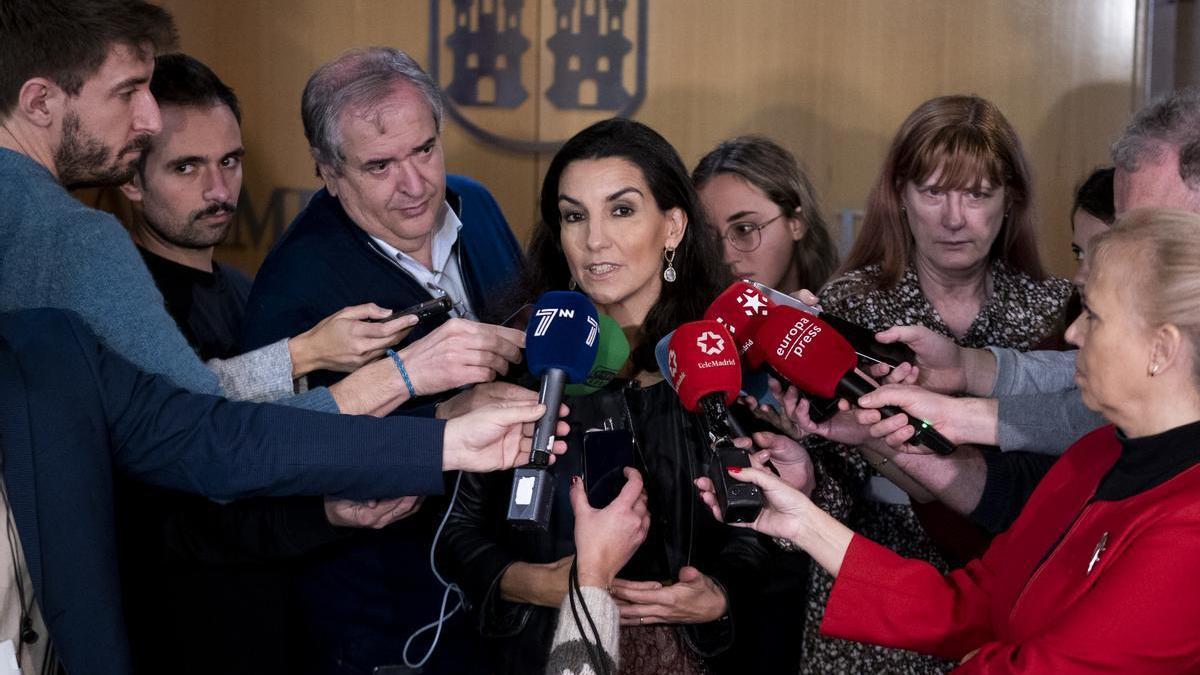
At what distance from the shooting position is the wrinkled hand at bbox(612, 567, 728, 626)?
1.92 meters

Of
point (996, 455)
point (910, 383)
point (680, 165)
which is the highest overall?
point (680, 165)

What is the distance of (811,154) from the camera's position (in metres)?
4.34

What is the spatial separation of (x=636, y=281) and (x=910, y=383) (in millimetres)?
523

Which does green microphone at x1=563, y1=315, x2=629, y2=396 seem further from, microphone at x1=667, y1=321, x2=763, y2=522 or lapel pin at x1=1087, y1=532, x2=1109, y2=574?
lapel pin at x1=1087, y1=532, x2=1109, y2=574

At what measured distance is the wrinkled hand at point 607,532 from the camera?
5.78ft

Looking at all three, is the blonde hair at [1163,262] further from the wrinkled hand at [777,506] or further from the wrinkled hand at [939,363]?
the wrinkled hand at [939,363]

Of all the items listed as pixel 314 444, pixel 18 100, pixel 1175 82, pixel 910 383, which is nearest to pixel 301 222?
pixel 18 100

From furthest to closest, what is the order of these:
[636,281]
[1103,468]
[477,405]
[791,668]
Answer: [791,668], [636,281], [477,405], [1103,468]

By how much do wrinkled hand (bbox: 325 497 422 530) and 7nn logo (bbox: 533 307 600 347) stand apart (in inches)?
19.2

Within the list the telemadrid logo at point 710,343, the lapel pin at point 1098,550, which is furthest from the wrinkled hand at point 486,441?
the lapel pin at point 1098,550

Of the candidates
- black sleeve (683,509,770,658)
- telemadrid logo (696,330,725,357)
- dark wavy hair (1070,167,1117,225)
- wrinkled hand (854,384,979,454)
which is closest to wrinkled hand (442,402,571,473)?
telemadrid logo (696,330,725,357)

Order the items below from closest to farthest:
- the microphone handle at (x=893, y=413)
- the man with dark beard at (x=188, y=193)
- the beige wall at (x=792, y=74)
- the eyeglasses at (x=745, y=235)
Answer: the microphone handle at (x=893, y=413) < the man with dark beard at (x=188, y=193) < the eyeglasses at (x=745, y=235) < the beige wall at (x=792, y=74)

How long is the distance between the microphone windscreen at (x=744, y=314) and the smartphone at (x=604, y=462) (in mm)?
242

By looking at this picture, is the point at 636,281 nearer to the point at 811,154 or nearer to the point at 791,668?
the point at 791,668
